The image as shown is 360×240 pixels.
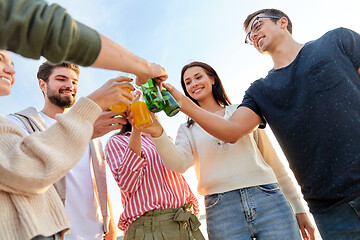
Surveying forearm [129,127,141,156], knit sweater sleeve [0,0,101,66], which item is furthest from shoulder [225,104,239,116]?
knit sweater sleeve [0,0,101,66]

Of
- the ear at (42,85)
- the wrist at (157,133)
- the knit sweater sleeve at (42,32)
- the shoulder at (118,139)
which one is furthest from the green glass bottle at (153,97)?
the ear at (42,85)

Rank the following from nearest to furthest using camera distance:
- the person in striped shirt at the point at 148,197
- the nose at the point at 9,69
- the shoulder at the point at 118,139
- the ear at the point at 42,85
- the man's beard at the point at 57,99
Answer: the nose at the point at 9,69
the person in striped shirt at the point at 148,197
the shoulder at the point at 118,139
the man's beard at the point at 57,99
the ear at the point at 42,85

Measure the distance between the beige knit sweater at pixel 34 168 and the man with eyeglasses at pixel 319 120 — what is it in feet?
3.56

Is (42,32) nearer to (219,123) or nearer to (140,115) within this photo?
(140,115)

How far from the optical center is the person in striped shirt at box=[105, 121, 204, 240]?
2.12 m

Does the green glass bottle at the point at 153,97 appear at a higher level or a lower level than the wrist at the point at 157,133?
higher

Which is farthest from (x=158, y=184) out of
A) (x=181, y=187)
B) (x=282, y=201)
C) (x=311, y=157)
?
(x=311, y=157)

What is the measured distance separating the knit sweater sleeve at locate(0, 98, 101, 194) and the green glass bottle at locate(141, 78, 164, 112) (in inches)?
33.6

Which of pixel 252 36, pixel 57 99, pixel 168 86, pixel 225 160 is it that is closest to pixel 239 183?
pixel 225 160

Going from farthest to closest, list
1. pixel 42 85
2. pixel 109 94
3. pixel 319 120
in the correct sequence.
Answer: pixel 42 85 < pixel 319 120 < pixel 109 94

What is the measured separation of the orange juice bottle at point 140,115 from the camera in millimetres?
2010

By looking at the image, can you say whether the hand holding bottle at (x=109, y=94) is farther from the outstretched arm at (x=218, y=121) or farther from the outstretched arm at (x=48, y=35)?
the outstretched arm at (x=218, y=121)

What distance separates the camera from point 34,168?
1110 millimetres

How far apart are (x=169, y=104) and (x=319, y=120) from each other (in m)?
1.03
